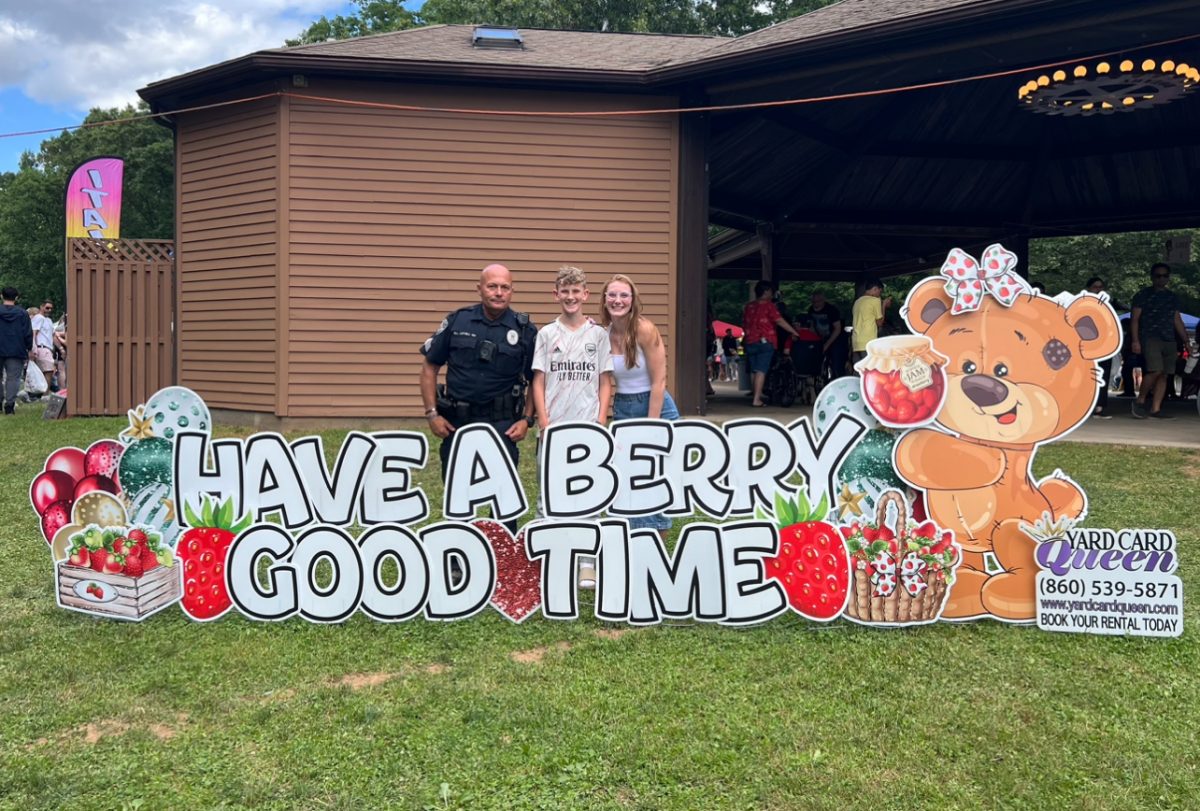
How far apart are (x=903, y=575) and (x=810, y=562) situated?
1.37ft

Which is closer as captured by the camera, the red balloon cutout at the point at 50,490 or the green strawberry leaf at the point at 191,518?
the green strawberry leaf at the point at 191,518

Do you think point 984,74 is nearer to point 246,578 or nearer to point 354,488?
point 354,488

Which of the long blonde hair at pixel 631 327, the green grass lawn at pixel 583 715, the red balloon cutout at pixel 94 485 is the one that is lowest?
the green grass lawn at pixel 583 715

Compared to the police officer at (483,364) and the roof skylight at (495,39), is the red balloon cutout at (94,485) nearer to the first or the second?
the police officer at (483,364)

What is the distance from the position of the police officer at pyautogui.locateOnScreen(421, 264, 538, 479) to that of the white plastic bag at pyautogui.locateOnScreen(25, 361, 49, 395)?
1189cm

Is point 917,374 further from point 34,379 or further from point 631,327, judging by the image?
point 34,379

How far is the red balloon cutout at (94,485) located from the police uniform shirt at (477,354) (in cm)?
165

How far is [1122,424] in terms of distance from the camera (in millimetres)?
9656

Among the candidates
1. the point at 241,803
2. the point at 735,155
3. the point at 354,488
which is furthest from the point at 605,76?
the point at 241,803

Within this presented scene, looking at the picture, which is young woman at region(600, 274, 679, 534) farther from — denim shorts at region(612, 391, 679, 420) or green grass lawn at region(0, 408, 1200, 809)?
green grass lawn at region(0, 408, 1200, 809)

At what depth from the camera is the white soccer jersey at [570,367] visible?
4465 millimetres

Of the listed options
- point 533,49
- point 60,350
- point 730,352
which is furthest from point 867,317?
point 730,352

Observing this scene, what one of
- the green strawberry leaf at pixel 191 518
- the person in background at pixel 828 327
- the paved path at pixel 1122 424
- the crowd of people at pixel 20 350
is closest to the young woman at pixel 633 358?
the green strawberry leaf at pixel 191 518

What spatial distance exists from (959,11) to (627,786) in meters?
7.31
